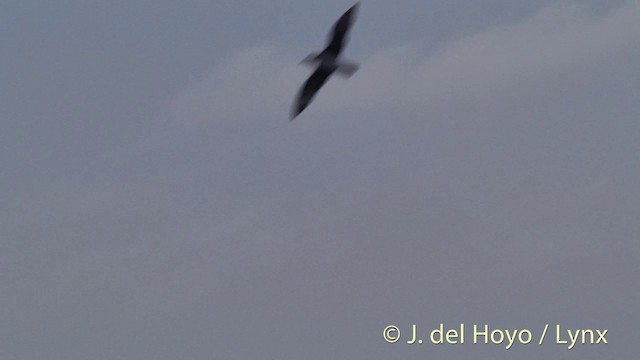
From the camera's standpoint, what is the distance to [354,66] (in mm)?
24688

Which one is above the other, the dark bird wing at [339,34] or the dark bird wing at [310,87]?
the dark bird wing at [339,34]

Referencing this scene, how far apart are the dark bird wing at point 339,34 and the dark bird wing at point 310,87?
3.08 feet

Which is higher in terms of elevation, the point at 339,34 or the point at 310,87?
the point at 339,34

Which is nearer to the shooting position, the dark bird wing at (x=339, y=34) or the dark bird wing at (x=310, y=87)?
the dark bird wing at (x=310, y=87)

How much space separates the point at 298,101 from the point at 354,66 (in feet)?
8.02

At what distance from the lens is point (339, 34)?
1084 inches

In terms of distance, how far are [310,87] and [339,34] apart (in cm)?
256

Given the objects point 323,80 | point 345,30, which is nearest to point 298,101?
point 323,80

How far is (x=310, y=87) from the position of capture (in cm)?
2664

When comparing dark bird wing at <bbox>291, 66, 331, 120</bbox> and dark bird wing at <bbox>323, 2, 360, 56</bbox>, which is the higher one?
dark bird wing at <bbox>323, 2, 360, 56</bbox>

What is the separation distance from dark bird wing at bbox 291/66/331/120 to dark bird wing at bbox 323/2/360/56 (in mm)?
937

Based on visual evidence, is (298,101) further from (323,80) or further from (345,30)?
(345,30)

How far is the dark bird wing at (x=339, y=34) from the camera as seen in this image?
89.7 ft

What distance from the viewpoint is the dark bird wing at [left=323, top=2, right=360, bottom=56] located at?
27.3 meters
